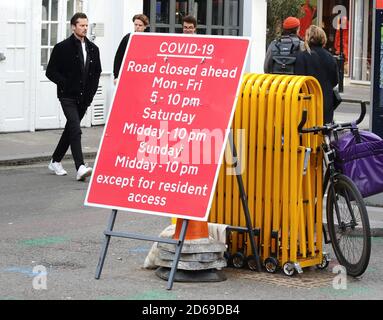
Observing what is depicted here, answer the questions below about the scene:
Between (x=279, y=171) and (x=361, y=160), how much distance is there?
0.72 metres

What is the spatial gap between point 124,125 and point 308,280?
5.65 ft

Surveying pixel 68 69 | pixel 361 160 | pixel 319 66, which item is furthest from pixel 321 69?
pixel 68 69

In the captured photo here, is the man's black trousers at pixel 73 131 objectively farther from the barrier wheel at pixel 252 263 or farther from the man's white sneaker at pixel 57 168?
the barrier wheel at pixel 252 263

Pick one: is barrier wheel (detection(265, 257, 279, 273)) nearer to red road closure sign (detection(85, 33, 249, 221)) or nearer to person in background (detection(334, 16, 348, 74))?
red road closure sign (detection(85, 33, 249, 221))

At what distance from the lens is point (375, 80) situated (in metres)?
11.6

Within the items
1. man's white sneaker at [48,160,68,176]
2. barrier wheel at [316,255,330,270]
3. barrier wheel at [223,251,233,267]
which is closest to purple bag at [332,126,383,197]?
barrier wheel at [316,255,330,270]

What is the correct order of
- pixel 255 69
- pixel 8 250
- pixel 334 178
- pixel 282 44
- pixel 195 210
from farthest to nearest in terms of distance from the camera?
1. pixel 255 69
2. pixel 282 44
3. pixel 8 250
4. pixel 334 178
5. pixel 195 210

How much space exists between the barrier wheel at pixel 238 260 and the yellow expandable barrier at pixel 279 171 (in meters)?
0.06

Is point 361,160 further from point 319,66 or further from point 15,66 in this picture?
point 15,66

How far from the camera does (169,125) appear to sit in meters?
7.77

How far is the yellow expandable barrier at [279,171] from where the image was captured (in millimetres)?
7836

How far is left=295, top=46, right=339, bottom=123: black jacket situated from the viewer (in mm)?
10930
